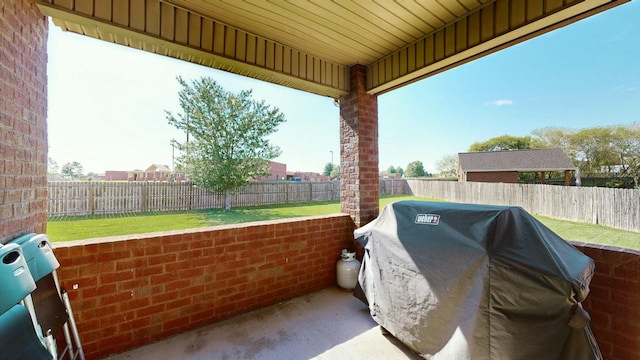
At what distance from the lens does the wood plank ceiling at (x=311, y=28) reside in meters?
1.85

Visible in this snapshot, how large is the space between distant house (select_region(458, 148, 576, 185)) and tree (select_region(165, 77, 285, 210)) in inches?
Result: 396

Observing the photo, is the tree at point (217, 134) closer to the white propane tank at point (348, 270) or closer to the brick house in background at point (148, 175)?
the brick house in background at point (148, 175)

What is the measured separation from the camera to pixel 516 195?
539 centimetres

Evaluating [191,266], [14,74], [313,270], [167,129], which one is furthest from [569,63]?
[167,129]

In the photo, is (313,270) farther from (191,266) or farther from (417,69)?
(417,69)

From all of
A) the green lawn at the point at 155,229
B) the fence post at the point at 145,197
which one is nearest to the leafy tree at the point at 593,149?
the green lawn at the point at 155,229

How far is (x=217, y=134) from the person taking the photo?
10.2 m

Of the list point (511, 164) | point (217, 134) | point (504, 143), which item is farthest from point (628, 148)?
point (504, 143)

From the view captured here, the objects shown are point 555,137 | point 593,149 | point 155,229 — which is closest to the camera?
point 155,229

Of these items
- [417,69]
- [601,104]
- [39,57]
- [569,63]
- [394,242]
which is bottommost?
[394,242]

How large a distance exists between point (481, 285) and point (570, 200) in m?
4.89

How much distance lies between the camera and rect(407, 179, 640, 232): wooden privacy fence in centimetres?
346

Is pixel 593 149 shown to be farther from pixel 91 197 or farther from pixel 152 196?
pixel 91 197

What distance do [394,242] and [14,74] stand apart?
2.93 m
